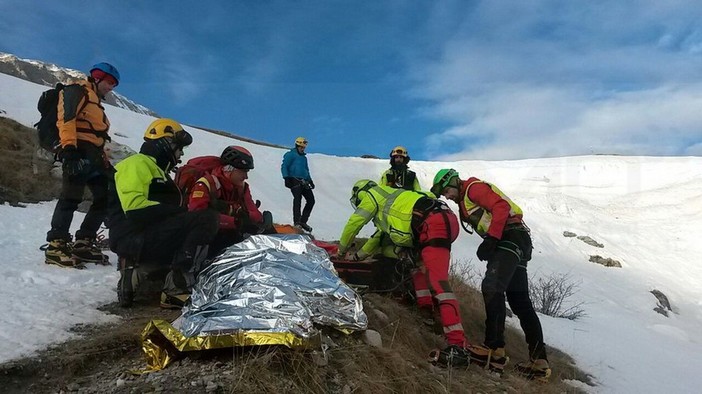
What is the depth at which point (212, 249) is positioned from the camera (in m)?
4.09

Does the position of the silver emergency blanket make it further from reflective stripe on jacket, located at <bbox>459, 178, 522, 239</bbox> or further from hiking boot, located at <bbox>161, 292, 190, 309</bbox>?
reflective stripe on jacket, located at <bbox>459, 178, 522, 239</bbox>

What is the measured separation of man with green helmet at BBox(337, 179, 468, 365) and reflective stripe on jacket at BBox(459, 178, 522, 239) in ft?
0.71

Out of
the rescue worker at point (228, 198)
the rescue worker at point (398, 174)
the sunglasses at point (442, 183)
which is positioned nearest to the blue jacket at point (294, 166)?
the rescue worker at point (398, 174)

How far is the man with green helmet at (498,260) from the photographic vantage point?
4258 mm

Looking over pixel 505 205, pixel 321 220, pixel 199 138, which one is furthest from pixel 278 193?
pixel 505 205

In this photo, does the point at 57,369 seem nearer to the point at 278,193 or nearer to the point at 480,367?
the point at 480,367

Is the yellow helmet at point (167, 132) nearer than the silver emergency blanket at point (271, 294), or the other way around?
the silver emergency blanket at point (271, 294)

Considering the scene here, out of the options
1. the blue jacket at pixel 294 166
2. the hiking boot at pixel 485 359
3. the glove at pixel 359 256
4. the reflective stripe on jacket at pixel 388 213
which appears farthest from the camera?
the blue jacket at pixel 294 166

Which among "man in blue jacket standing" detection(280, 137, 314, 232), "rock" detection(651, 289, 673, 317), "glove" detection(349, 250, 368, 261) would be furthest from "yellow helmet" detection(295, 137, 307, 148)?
"rock" detection(651, 289, 673, 317)

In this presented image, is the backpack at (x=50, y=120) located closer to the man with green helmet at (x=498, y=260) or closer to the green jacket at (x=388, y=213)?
the green jacket at (x=388, y=213)

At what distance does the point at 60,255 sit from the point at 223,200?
4.93 feet

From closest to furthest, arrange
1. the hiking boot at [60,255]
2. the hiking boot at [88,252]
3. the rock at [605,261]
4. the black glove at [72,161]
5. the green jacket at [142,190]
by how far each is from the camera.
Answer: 1. the green jacket at [142,190]
2. the black glove at [72,161]
3. the hiking boot at [60,255]
4. the hiking boot at [88,252]
5. the rock at [605,261]

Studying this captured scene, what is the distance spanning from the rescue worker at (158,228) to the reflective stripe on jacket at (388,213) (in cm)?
157

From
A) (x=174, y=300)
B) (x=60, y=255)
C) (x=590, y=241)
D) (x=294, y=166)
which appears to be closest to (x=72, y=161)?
(x=60, y=255)
